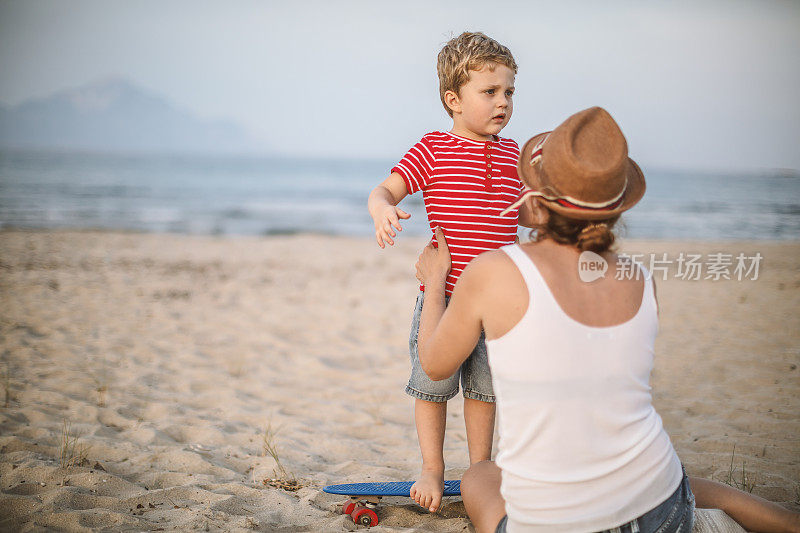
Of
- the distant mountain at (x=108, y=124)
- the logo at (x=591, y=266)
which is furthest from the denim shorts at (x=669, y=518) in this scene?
the distant mountain at (x=108, y=124)

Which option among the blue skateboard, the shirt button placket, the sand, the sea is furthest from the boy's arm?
the sea

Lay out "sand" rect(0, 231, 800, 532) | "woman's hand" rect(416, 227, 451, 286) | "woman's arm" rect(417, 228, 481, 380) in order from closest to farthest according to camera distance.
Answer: "woman's arm" rect(417, 228, 481, 380), "woman's hand" rect(416, 227, 451, 286), "sand" rect(0, 231, 800, 532)

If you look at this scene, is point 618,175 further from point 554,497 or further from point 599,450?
point 554,497

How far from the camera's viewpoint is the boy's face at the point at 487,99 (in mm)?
2574

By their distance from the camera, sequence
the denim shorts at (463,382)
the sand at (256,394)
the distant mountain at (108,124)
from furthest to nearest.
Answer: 1. the distant mountain at (108,124)
2. the sand at (256,394)
3. the denim shorts at (463,382)

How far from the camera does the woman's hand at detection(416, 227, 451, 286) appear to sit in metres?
2.38

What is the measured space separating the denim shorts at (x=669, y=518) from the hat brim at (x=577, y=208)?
87cm

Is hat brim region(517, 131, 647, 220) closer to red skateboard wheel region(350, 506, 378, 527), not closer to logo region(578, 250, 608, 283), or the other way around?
logo region(578, 250, 608, 283)

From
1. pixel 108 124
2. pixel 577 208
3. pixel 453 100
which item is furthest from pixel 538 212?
pixel 108 124

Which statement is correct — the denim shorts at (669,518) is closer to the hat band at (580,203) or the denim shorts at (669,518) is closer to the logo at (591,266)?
the logo at (591,266)

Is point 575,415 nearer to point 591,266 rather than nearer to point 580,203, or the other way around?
point 591,266

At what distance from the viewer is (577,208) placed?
1.72 meters

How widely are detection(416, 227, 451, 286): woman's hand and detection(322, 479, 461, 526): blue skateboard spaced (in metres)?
0.96

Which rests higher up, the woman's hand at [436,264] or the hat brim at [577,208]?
the hat brim at [577,208]
